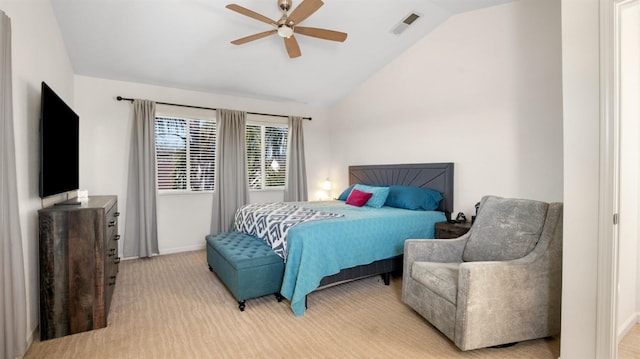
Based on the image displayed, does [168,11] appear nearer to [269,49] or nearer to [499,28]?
[269,49]

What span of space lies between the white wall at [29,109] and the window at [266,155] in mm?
2998

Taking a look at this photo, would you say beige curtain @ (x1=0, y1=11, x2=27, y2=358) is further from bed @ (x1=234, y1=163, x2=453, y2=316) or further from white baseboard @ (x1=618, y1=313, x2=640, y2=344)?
white baseboard @ (x1=618, y1=313, x2=640, y2=344)

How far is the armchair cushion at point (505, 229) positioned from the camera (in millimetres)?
2283

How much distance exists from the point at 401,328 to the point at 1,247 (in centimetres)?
266

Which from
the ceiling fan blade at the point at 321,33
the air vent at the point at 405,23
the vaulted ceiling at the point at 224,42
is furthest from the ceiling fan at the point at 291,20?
the air vent at the point at 405,23

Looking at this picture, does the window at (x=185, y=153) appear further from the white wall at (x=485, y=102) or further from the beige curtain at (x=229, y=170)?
the white wall at (x=485, y=102)

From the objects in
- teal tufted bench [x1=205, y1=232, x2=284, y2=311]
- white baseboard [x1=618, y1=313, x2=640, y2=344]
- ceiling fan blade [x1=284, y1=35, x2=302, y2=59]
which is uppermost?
ceiling fan blade [x1=284, y1=35, x2=302, y2=59]

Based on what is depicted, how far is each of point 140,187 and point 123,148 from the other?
628 mm

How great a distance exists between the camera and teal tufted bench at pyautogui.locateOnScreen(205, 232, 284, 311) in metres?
2.68

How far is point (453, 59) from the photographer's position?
3.77 metres

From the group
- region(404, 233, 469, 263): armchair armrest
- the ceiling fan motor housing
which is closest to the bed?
region(404, 233, 469, 263): armchair armrest

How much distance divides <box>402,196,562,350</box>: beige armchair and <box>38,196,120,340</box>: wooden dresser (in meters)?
2.57

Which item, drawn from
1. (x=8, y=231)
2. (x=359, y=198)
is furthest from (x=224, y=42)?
(x=8, y=231)

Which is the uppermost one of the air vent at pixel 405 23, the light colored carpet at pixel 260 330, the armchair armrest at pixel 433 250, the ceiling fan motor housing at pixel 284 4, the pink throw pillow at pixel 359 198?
the air vent at pixel 405 23
